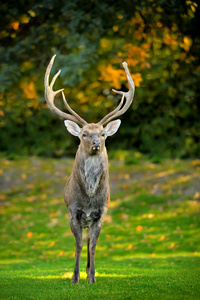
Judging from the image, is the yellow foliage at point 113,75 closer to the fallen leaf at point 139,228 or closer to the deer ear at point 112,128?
the fallen leaf at point 139,228

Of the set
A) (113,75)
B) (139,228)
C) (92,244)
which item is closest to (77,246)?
(92,244)

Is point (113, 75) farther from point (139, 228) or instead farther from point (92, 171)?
point (92, 171)

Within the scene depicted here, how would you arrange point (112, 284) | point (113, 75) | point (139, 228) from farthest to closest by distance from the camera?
point (139, 228)
point (113, 75)
point (112, 284)

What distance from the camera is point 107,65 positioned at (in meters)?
13.8

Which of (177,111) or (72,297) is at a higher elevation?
(177,111)

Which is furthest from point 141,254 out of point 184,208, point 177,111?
point 177,111

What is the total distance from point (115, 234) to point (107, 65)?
513 cm

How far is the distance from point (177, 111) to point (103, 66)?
362 cm

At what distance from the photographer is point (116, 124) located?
24.0 ft

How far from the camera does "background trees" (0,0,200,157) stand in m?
12.0

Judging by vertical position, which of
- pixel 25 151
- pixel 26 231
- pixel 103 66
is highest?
pixel 103 66

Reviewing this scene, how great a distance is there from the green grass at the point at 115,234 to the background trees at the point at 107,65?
132 cm

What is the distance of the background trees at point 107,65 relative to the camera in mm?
12047

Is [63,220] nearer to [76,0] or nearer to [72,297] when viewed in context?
[76,0]
